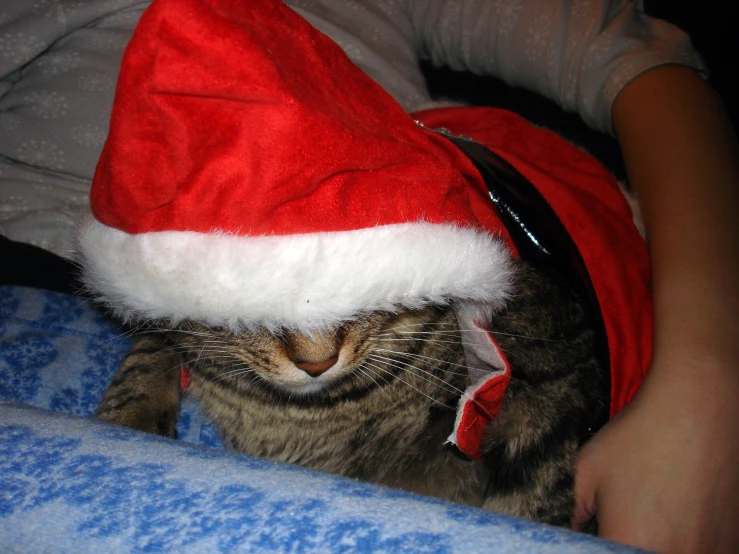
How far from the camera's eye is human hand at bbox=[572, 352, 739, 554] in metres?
0.60

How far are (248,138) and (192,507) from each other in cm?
31

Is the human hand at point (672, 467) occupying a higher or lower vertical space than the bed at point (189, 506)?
lower

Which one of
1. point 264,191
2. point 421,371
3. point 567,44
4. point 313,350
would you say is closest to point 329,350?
point 313,350

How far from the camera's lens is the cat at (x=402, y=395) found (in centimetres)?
70

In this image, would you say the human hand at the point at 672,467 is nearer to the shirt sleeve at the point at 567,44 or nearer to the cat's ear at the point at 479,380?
the cat's ear at the point at 479,380

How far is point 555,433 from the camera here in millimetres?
701

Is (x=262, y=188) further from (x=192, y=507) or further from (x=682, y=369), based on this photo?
(x=682, y=369)

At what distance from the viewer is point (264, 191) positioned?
1.47 ft

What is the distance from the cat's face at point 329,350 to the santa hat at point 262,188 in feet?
0.50

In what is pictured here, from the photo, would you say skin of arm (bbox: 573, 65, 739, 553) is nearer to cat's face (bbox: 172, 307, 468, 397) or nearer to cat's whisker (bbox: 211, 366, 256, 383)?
cat's face (bbox: 172, 307, 468, 397)

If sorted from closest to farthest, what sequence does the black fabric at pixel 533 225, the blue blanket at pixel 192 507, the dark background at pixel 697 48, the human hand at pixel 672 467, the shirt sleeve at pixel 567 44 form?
the blue blanket at pixel 192 507
the human hand at pixel 672 467
the black fabric at pixel 533 225
the shirt sleeve at pixel 567 44
the dark background at pixel 697 48

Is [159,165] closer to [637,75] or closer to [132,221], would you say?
[132,221]

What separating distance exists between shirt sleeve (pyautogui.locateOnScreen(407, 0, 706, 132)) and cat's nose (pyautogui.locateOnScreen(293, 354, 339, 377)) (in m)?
0.74

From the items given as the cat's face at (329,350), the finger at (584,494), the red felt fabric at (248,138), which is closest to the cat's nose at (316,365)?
the cat's face at (329,350)
